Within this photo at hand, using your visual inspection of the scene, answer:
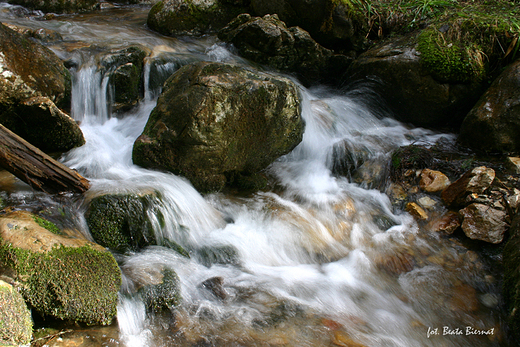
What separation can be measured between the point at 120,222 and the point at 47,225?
0.63m

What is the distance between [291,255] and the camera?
3729 millimetres

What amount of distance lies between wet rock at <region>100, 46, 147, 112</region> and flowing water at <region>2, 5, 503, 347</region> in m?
0.15

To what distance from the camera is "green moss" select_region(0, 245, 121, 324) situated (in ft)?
7.38

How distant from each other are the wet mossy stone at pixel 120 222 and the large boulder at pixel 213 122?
90cm

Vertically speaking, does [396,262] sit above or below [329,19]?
below

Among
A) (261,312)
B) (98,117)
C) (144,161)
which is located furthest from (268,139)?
(98,117)

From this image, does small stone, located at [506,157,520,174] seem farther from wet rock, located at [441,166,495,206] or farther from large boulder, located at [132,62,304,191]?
large boulder, located at [132,62,304,191]

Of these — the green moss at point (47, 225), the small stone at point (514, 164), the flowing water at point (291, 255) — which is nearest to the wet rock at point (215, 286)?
the flowing water at point (291, 255)

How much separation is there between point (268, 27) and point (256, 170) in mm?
3167

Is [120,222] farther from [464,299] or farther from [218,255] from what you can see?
[464,299]

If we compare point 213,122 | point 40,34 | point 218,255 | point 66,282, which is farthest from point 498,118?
point 40,34

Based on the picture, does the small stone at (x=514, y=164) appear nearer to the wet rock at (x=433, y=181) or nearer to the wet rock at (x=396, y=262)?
the wet rock at (x=433, y=181)

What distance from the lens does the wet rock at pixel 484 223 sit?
3.74 m

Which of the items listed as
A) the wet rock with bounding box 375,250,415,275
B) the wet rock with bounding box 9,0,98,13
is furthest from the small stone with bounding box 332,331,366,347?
the wet rock with bounding box 9,0,98,13
